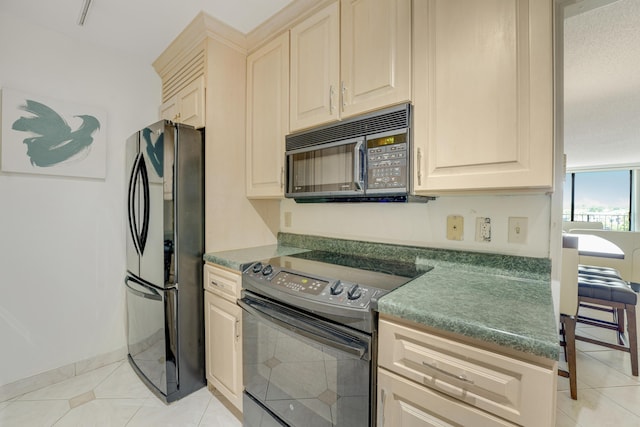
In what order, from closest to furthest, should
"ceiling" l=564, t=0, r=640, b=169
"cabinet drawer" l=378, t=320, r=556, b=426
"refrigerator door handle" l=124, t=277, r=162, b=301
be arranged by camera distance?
"cabinet drawer" l=378, t=320, r=556, b=426
"ceiling" l=564, t=0, r=640, b=169
"refrigerator door handle" l=124, t=277, r=162, b=301

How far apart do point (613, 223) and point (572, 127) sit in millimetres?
5494

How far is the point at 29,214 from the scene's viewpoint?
1.80 m

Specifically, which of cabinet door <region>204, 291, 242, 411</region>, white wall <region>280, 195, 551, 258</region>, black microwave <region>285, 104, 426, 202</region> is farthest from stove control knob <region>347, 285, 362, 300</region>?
cabinet door <region>204, 291, 242, 411</region>

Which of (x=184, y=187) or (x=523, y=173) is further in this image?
(x=184, y=187)

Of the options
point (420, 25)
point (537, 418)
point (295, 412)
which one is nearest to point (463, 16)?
point (420, 25)

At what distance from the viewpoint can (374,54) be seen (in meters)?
1.31

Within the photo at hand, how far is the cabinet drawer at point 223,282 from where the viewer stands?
1521 millimetres

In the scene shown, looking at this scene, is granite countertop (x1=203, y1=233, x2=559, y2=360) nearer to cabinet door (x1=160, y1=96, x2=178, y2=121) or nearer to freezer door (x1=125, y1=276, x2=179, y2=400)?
freezer door (x1=125, y1=276, x2=179, y2=400)

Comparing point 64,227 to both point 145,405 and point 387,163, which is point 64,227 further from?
point 387,163

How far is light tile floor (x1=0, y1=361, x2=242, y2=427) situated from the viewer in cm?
157

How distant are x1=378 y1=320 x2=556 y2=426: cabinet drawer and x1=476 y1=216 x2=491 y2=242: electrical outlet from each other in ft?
2.30

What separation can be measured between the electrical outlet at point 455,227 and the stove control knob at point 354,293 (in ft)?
2.14

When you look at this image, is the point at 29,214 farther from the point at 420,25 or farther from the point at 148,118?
the point at 420,25

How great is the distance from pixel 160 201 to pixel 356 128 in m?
1.18
